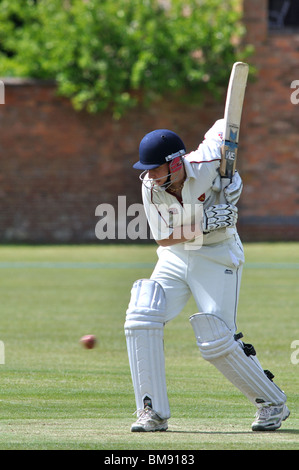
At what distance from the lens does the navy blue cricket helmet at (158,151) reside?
16.7 feet

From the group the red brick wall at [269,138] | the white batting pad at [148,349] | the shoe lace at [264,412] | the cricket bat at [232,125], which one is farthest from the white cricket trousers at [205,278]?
the red brick wall at [269,138]

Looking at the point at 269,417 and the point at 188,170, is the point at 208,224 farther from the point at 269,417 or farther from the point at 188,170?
the point at 269,417

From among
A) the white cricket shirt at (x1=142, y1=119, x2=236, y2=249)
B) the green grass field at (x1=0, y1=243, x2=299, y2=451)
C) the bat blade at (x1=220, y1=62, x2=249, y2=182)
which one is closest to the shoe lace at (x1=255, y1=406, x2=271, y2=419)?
the green grass field at (x1=0, y1=243, x2=299, y2=451)

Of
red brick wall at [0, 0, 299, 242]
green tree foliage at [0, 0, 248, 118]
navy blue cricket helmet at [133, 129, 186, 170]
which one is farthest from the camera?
red brick wall at [0, 0, 299, 242]

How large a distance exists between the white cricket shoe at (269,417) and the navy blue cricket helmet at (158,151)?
150 centimetres

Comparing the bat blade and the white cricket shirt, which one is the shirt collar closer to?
the white cricket shirt

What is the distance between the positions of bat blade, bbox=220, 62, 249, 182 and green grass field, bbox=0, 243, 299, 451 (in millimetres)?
1486

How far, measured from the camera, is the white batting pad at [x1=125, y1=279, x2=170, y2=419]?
198 inches

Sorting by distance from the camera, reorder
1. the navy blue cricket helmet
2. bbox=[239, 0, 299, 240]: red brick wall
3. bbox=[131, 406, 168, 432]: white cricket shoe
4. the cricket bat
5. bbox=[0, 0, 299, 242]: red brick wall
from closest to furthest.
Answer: bbox=[131, 406, 168, 432]: white cricket shoe → the navy blue cricket helmet → the cricket bat → bbox=[239, 0, 299, 240]: red brick wall → bbox=[0, 0, 299, 242]: red brick wall

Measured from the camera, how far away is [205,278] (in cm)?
518

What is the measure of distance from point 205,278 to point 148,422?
33.9 inches

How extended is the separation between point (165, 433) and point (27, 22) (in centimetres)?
1977

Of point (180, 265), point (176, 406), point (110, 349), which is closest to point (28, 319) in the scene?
point (110, 349)

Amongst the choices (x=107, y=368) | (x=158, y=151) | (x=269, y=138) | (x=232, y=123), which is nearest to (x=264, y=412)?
(x=158, y=151)
